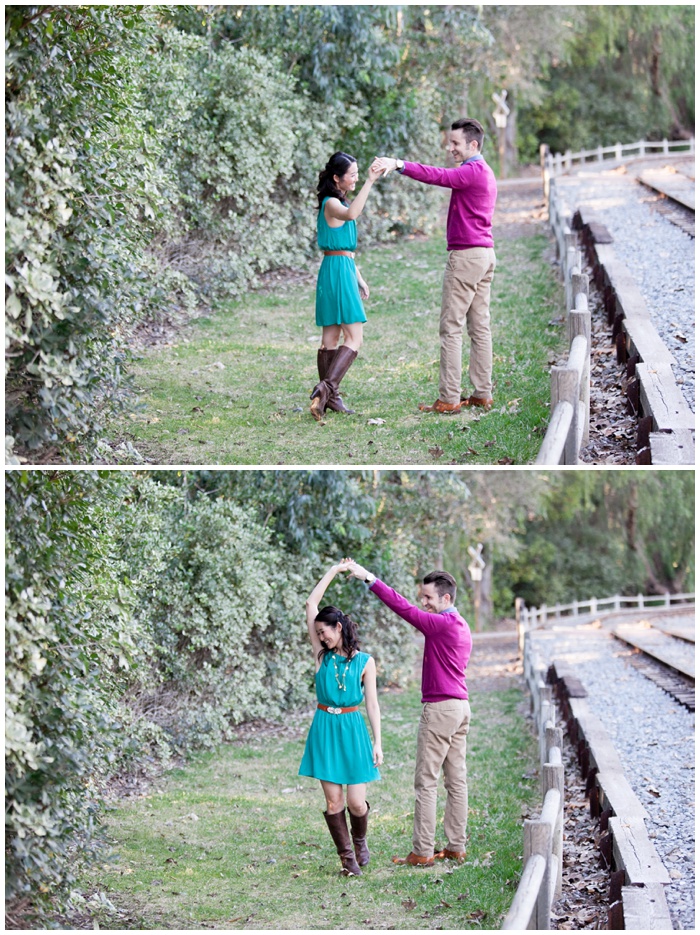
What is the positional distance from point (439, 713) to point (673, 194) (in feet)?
42.9

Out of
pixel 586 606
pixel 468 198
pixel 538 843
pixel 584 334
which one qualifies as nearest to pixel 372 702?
pixel 538 843

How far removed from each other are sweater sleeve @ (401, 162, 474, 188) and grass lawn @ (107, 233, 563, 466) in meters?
1.77

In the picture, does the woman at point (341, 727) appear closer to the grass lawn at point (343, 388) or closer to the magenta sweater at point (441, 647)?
the magenta sweater at point (441, 647)

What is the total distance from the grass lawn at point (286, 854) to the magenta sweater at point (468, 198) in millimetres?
3953

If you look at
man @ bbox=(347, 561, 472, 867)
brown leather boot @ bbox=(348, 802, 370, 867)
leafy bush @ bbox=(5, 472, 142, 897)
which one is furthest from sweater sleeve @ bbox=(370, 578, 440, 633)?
leafy bush @ bbox=(5, 472, 142, 897)

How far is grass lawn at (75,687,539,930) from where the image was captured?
6117 mm

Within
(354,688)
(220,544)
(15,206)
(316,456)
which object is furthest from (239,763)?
(15,206)

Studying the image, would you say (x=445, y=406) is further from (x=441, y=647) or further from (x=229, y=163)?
(x=229, y=163)

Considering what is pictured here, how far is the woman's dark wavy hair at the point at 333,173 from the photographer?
7406mm

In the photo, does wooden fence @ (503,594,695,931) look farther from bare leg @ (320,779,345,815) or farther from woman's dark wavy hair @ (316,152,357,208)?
woman's dark wavy hair @ (316,152,357,208)

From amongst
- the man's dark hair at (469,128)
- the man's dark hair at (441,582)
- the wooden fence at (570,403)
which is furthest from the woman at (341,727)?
the man's dark hair at (469,128)

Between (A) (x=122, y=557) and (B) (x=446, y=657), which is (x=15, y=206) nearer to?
(B) (x=446, y=657)

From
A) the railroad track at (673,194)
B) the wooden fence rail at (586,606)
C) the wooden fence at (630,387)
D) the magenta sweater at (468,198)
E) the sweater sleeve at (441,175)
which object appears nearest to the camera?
the wooden fence at (630,387)

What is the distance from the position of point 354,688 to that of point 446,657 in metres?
0.58
